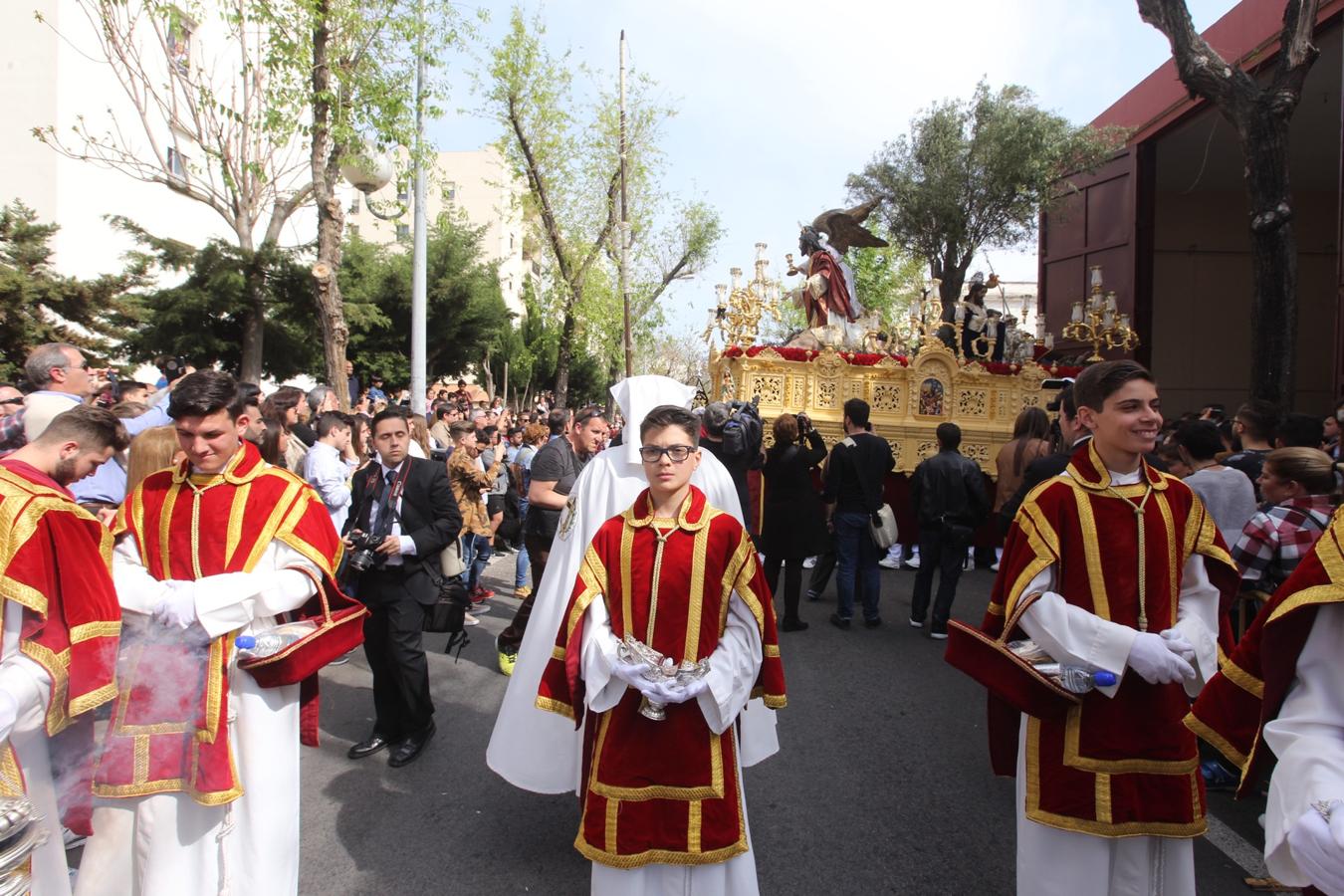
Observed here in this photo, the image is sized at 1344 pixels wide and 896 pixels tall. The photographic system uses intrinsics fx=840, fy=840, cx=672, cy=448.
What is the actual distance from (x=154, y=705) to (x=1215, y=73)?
9881 millimetres

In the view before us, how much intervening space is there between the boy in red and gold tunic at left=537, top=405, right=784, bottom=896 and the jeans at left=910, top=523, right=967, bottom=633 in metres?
4.84

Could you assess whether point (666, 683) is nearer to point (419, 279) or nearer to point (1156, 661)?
point (1156, 661)

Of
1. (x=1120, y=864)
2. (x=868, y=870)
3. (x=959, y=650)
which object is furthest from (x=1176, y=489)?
(x=868, y=870)

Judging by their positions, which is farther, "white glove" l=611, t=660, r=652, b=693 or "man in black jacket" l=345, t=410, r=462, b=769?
"man in black jacket" l=345, t=410, r=462, b=769

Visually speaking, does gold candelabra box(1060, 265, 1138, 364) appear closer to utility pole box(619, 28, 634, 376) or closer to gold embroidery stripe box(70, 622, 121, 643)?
utility pole box(619, 28, 634, 376)

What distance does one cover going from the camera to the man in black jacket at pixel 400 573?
4.60 meters

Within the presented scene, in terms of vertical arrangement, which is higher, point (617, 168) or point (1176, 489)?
point (617, 168)

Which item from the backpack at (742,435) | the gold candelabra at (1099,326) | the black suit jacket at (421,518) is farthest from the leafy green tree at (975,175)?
the black suit jacket at (421,518)

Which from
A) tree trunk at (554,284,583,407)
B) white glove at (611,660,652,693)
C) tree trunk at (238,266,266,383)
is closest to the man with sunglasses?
white glove at (611,660,652,693)

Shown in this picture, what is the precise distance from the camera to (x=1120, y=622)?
2.71m

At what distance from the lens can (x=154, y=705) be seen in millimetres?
2816

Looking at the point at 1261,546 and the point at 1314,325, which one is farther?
the point at 1314,325

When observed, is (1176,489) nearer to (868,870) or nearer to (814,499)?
(868,870)

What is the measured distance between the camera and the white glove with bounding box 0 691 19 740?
2148 millimetres
